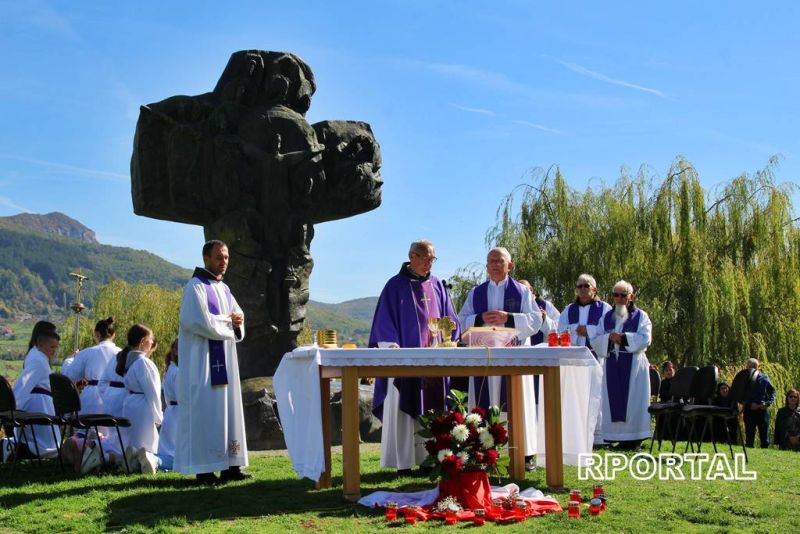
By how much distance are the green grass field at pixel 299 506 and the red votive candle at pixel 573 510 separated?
0.08 m

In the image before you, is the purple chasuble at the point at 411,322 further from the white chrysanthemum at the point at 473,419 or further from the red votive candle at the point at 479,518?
the red votive candle at the point at 479,518

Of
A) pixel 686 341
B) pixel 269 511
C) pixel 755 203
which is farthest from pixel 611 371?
pixel 755 203

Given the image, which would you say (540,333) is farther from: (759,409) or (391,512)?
(391,512)

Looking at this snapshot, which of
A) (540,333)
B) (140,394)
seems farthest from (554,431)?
(540,333)

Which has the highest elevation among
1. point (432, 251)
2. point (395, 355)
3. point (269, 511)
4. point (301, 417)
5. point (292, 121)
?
point (292, 121)

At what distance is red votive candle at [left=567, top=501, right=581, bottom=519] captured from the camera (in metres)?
6.94

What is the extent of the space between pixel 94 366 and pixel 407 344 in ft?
13.6

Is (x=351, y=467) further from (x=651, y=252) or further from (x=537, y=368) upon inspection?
(x=651, y=252)

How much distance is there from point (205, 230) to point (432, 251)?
588cm

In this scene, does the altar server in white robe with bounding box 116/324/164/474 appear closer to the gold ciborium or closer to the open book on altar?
the gold ciborium

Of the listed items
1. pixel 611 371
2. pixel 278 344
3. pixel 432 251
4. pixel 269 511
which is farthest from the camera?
pixel 278 344

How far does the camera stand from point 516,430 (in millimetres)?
9086

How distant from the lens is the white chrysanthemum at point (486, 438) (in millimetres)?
7488

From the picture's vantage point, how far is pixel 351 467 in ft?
25.9
